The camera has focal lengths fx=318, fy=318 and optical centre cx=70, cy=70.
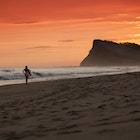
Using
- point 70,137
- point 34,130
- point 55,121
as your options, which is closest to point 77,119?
point 55,121

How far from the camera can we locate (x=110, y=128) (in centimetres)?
533

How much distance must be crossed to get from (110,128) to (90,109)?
2312mm

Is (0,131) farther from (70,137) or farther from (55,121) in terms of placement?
(70,137)

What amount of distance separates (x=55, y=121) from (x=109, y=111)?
1217mm

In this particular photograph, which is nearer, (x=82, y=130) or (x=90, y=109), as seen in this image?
(x=82, y=130)

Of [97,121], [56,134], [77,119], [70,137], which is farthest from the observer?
[77,119]

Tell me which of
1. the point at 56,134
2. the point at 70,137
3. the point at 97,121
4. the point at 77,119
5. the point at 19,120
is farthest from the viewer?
the point at 19,120

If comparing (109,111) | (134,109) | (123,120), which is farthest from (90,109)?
(123,120)

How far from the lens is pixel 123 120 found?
581 cm

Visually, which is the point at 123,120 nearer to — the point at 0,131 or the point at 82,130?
the point at 82,130

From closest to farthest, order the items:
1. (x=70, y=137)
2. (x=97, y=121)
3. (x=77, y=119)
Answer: (x=70, y=137), (x=97, y=121), (x=77, y=119)

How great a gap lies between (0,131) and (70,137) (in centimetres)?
189

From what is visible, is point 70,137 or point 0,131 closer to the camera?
point 70,137

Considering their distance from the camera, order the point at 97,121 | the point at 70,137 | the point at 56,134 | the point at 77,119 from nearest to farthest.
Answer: the point at 70,137 < the point at 56,134 < the point at 97,121 < the point at 77,119
